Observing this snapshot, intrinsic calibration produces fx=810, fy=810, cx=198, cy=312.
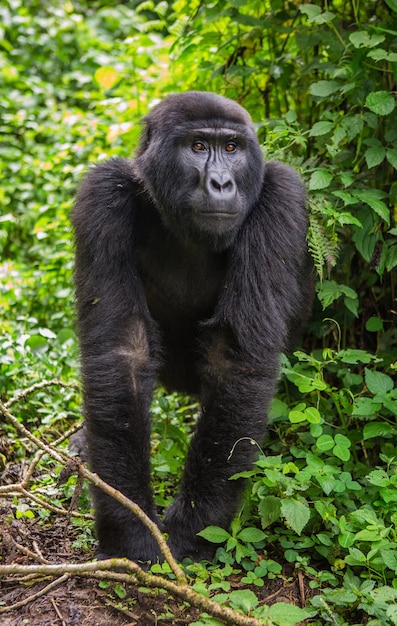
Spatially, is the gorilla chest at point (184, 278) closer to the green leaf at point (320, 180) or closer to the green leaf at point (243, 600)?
the green leaf at point (320, 180)

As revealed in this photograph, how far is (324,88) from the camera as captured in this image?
4.12m

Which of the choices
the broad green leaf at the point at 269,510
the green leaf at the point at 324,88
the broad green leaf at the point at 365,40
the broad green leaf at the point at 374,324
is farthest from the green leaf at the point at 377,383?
the broad green leaf at the point at 365,40

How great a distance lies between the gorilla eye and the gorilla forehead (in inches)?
3.2

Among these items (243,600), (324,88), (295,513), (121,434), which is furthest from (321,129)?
(243,600)

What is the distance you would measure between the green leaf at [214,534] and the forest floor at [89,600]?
0.16m

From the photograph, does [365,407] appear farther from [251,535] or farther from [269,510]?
[251,535]

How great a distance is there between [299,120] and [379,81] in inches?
27.8

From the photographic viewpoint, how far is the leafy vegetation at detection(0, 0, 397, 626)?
3205 mm

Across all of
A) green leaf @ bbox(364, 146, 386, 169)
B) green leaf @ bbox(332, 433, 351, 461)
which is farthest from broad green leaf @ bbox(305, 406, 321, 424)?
green leaf @ bbox(364, 146, 386, 169)

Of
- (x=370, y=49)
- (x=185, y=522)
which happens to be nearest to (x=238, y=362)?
(x=185, y=522)

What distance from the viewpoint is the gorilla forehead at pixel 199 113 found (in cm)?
372

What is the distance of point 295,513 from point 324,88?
2.19 m

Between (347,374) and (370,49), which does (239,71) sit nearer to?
→ (370,49)

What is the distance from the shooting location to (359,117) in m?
4.04
